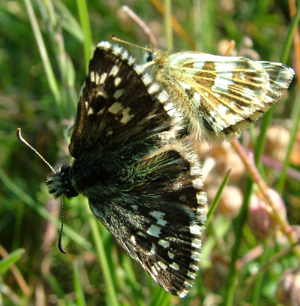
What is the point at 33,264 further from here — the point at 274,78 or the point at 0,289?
the point at 274,78

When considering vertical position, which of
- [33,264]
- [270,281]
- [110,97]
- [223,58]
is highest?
[110,97]

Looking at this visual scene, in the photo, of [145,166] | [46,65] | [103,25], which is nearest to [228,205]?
[145,166]

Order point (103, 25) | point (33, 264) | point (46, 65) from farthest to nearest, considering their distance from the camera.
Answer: point (103, 25) → point (33, 264) → point (46, 65)

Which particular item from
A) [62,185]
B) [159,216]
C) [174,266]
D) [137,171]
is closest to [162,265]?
[174,266]

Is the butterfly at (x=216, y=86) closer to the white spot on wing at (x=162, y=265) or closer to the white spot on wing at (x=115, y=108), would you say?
the white spot on wing at (x=115, y=108)

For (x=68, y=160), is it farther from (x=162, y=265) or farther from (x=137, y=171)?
(x=162, y=265)

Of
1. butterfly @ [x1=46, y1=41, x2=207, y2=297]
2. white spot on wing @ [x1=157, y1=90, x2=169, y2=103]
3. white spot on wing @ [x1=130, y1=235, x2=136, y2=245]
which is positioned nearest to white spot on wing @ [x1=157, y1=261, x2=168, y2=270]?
butterfly @ [x1=46, y1=41, x2=207, y2=297]
